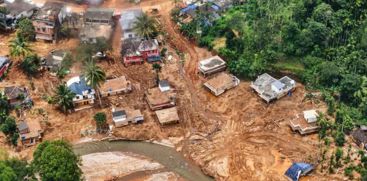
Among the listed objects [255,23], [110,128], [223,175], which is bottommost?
[223,175]

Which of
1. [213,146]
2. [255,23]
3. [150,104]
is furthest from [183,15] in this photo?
[213,146]

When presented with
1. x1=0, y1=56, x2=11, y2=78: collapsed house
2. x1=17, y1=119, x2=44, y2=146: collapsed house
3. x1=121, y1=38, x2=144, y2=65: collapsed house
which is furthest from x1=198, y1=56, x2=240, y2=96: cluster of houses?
x1=0, y1=56, x2=11, y2=78: collapsed house

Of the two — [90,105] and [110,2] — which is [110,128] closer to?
[90,105]

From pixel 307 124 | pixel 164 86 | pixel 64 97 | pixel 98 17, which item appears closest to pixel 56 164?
pixel 64 97

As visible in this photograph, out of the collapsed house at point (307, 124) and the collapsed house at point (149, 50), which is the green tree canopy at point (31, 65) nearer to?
the collapsed house at point (149, 50)

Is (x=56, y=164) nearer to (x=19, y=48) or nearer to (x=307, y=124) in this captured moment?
(x=19, y=48)

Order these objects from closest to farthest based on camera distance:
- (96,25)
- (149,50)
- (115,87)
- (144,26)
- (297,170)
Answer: (297,170), (115,87), (149,50), (144,26), (96,25)

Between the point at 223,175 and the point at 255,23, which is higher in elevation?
the point at 255,23

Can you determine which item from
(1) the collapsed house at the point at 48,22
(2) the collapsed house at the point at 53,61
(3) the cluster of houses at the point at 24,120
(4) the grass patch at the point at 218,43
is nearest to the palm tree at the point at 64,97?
(3) the cluster of houses at the point at 24,120
